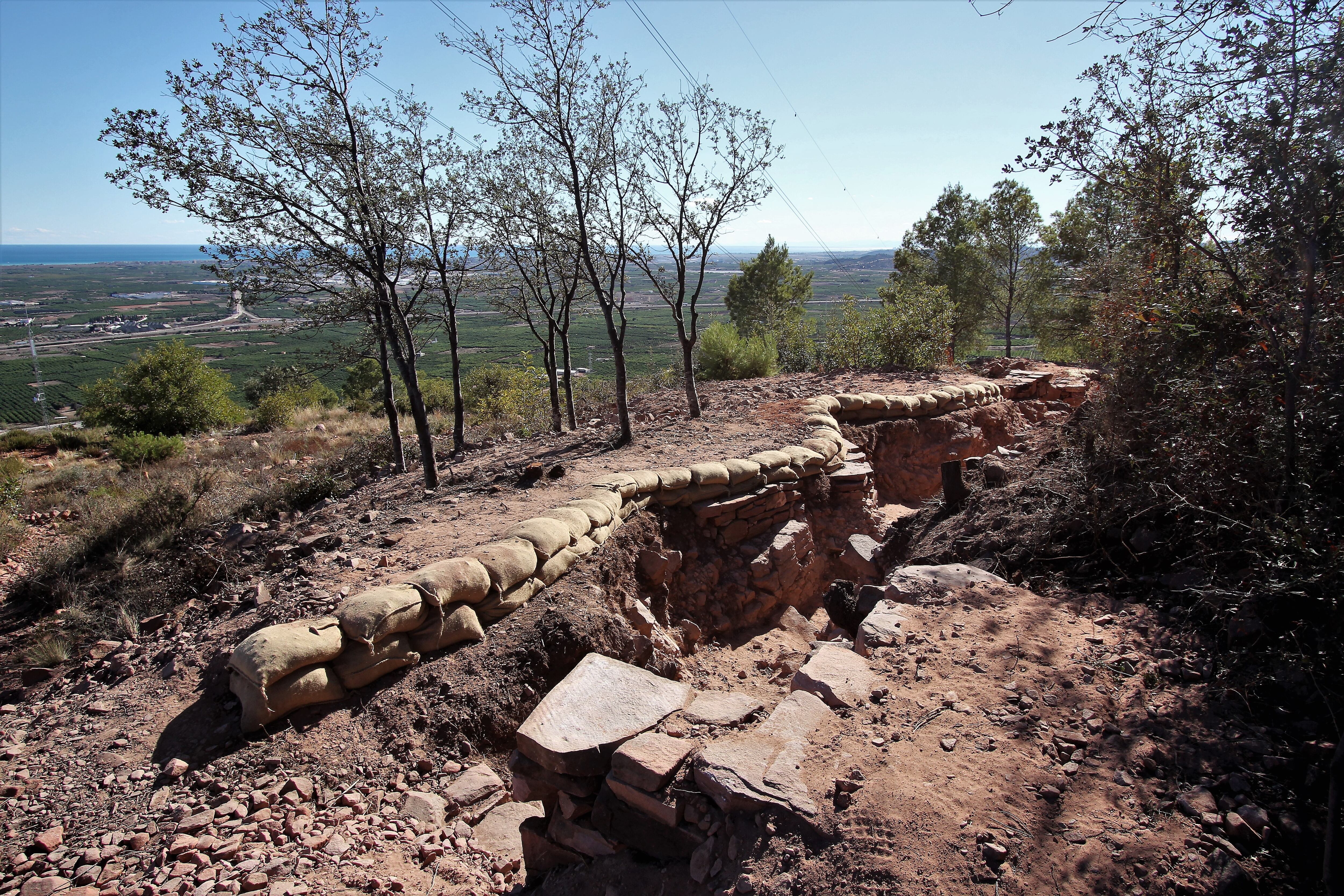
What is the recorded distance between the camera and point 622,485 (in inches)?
229

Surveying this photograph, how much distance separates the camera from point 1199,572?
3.37 m

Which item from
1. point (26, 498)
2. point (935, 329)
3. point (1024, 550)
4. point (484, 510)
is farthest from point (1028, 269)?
point (26, 498)

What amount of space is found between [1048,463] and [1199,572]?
228 centimetres

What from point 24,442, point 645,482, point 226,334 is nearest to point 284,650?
point 645,482

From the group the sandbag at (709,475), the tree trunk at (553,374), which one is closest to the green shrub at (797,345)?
the tree trunk at (553,374)

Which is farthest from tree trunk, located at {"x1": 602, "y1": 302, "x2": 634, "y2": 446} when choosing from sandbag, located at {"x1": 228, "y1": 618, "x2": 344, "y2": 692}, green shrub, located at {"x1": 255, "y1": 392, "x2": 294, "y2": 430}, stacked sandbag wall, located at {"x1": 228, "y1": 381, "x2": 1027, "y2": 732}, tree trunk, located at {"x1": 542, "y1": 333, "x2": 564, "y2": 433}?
green shrub, located at {"x1": 255, "y1": 392, "x2": 294, "y2": 430}

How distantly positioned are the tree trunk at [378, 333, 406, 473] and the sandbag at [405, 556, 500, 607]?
5038 mm

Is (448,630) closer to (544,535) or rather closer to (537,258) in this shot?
(544,535)

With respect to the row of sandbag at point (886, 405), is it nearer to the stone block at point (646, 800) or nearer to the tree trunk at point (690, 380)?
the tree trunk at point (690, 380)

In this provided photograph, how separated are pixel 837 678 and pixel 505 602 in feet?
7.51

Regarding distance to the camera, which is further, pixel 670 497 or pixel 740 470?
pixel 740 470

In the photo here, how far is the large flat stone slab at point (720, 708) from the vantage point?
300cm

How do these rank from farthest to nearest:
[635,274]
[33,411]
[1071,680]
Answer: [33,411], [635,274], [1071,680]

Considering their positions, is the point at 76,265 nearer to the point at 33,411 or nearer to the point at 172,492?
the point at 33,411
